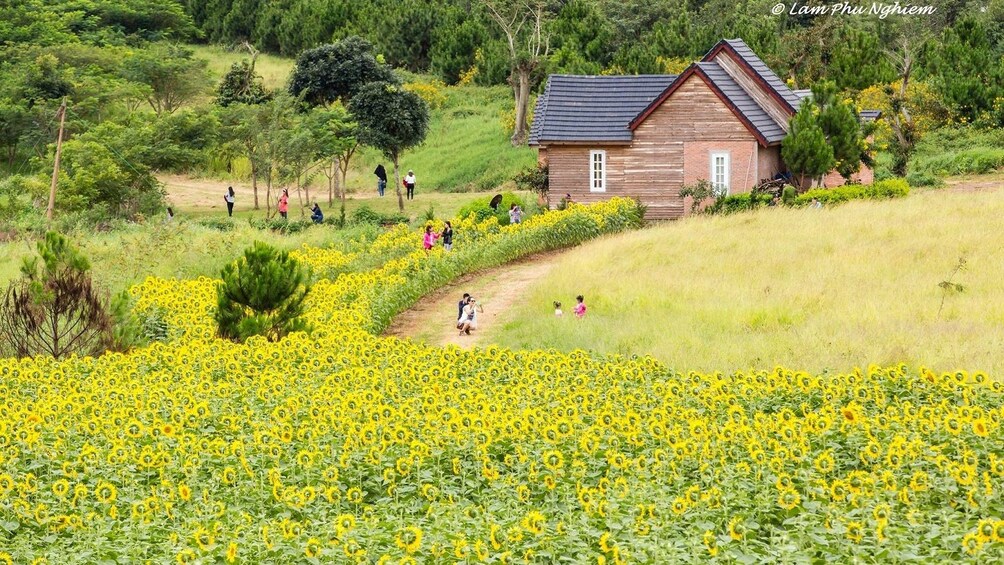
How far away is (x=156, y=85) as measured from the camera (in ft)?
184

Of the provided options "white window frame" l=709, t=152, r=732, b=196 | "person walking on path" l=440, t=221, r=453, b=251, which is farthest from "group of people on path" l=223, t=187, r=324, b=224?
"white window frame" l=709, t=152, r=732, b=196

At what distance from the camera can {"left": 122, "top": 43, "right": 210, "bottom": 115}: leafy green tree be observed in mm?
55156

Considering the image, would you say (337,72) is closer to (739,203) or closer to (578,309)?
(739,203)

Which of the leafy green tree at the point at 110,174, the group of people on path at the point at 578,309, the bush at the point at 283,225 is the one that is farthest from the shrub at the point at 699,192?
the leafy green tree at the point at 110,174

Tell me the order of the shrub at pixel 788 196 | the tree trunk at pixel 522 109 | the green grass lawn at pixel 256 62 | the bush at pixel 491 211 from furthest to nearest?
1. the green grass lawn at pixel 256 62
2. the tree trunk at pixel 522 109
3. the bush at pixel 491 211
4. the shrub at pixel 788 196

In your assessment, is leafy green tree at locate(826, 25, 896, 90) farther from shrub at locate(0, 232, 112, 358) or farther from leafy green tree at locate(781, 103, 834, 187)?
shrub at locate(0, 232, 112, 358)

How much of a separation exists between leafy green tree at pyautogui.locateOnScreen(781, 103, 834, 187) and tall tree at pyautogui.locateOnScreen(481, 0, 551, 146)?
57.1ft

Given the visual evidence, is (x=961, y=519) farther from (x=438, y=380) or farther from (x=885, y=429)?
(x=438, y=380)

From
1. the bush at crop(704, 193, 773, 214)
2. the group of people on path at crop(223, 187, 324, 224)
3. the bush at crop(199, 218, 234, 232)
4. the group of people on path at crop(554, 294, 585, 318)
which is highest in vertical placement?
the bush at crop(704, 193, 773, 214)

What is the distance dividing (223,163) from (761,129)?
24915 millimetres

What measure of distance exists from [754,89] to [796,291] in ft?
54.3

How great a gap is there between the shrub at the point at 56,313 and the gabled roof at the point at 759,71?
2133cm

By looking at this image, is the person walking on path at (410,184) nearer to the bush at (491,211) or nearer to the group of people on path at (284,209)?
the group of people on path at (284,209)

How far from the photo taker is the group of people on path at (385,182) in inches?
1754
